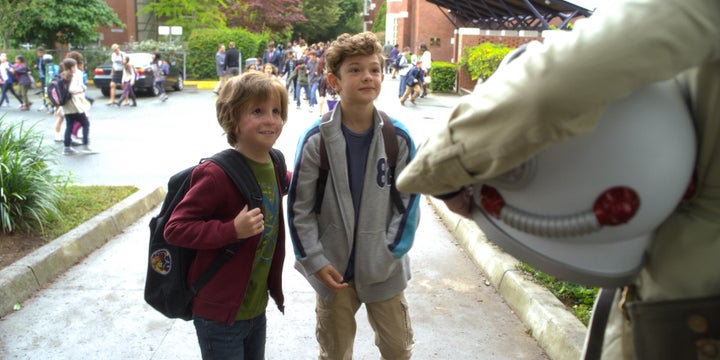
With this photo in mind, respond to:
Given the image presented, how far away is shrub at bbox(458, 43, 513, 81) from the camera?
2067 cm

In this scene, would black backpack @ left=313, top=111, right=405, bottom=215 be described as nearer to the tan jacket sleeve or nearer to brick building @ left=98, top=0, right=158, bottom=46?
the tan jacket sleeve

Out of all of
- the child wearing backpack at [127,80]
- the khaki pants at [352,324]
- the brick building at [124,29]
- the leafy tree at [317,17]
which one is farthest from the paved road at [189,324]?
the leafy tree at [317,17]

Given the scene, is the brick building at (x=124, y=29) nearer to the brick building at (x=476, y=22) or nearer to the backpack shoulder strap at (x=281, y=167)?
the brick building at (x=476, y=22)

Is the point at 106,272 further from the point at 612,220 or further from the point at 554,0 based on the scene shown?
the point at 554,0

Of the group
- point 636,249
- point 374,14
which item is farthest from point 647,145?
point 374,14

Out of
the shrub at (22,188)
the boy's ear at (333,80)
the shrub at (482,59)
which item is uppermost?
the shrub at (482,59)

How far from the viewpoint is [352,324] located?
2998 millimetres

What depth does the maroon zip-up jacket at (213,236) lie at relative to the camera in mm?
2443

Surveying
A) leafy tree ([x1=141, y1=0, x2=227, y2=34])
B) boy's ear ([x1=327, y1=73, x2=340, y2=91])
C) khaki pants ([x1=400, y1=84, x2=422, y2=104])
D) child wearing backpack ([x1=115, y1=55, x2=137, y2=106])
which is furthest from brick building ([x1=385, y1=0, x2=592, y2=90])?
boy's ear ([x1=327, y1=73, x2=340, y2=91])

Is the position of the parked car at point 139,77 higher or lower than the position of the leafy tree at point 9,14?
lower

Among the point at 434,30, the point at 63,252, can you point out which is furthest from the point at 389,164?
the point at 434,30

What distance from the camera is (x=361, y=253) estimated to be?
9.29 feet

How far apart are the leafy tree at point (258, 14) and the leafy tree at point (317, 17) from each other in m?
14.5

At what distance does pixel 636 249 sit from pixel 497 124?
431mm
